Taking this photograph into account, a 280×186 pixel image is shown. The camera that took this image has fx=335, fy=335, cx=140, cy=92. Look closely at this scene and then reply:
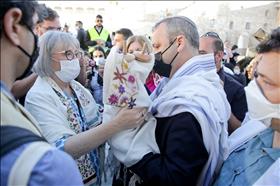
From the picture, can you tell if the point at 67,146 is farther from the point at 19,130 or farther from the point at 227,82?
the point at 227,82

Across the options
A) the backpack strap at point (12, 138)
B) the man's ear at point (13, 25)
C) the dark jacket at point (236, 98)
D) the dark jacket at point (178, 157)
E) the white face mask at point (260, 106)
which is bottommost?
the dark jacket at point (236, 98)

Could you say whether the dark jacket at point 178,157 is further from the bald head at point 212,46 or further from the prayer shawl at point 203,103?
the bald head at point 212,46

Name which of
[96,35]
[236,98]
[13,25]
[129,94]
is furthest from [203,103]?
[96,35]

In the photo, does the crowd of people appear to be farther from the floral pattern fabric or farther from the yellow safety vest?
the yellow safety vest

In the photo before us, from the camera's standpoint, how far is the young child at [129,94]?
1.77 meters

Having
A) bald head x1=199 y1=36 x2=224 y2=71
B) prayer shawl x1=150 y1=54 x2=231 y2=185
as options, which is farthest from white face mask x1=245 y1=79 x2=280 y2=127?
bald head x1=199 y1=36 x2=224 y2=71

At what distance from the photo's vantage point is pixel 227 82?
11.2ft

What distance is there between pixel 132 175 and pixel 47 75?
0.84 m

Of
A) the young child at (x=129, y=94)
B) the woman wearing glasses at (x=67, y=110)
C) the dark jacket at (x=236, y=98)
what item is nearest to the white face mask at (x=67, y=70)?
the woman wearing glasses at (x=67, y=110)

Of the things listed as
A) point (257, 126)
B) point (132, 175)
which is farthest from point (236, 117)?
point (132, 175)

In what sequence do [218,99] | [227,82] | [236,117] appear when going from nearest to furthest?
[218,99] < [236,117] < [227,82]

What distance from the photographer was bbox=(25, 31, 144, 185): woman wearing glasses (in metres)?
1.85

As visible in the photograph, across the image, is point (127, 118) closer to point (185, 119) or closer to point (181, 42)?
point (185, 119)

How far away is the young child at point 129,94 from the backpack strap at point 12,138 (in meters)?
0.83
